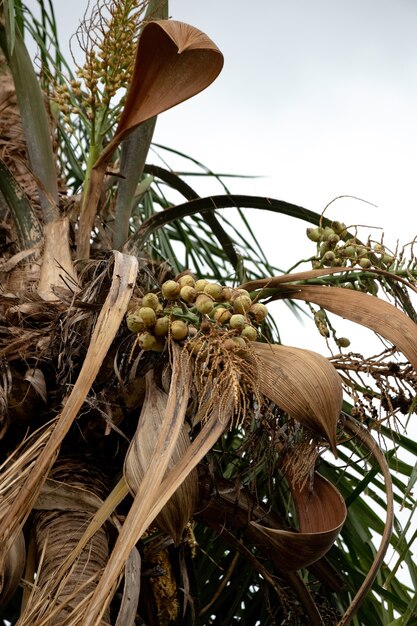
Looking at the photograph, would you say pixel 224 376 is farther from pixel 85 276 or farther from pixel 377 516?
pixel 377 516

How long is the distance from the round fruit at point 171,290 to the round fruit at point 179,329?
0.04m

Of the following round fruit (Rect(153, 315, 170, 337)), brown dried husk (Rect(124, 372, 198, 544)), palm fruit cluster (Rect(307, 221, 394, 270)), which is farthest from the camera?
palm fruit cluster (Rect(307, 221, 394, 270))

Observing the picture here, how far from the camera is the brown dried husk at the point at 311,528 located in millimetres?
1385

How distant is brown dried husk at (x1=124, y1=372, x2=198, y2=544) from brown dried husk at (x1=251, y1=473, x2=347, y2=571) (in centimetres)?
15

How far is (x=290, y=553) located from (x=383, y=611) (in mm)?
497

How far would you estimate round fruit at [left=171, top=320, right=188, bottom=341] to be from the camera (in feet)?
4.46

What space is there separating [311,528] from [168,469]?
307mm

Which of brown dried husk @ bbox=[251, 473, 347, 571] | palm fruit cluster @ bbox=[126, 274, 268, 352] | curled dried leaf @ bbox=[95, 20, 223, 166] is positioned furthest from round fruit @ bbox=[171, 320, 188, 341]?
curled dried leaf @ bbox=[95, 20, 223, 166]

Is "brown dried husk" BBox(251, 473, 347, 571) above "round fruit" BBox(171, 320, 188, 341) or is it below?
below

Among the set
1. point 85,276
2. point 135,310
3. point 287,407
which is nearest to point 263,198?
point 85,276

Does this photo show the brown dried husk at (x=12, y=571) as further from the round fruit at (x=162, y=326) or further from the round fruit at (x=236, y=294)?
the round fruit at (x=236, y=294)

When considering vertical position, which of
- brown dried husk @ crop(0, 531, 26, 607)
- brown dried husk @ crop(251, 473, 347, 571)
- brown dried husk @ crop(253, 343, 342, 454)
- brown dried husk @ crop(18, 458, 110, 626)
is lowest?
brown dried husk @ crop(0, 531, 26, 607)

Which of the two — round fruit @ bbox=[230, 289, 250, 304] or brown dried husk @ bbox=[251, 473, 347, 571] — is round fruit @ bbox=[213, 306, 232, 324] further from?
brown dried husk @ bbox=[251, 473, 347, 571]

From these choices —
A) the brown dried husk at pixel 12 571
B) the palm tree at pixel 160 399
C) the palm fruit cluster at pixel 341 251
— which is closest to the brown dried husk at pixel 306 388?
the palm tree at pixel 160 399
